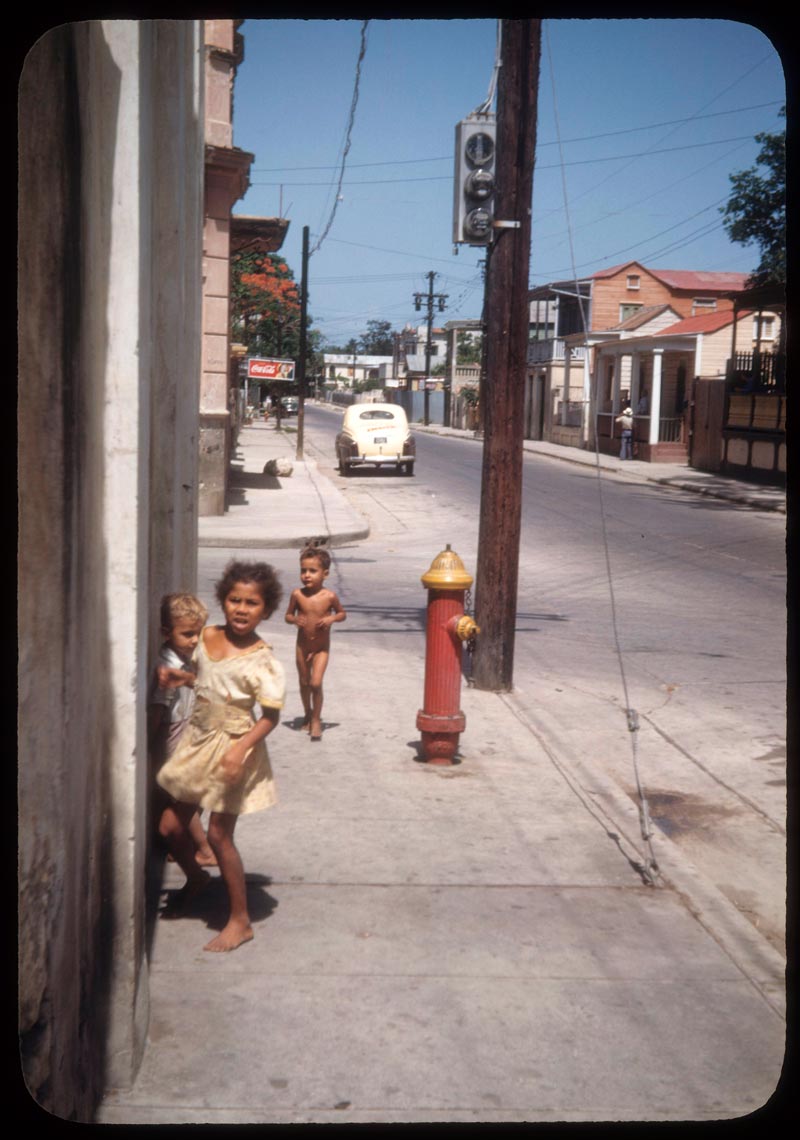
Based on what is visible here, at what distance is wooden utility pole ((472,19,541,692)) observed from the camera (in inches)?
309

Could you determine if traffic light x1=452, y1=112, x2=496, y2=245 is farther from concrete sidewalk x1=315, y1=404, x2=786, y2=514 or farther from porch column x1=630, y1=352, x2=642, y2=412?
porch column x1=630, y1=352, x2=642, y2=412

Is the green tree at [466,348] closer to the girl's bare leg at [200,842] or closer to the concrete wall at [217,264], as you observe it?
the concrete wall at [217,264]

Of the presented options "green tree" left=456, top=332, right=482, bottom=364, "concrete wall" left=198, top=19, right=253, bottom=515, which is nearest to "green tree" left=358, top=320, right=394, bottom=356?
"green tree" left=456, top=332, right=482, bottom=364

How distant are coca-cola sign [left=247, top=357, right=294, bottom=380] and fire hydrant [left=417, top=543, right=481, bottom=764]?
22.1 m

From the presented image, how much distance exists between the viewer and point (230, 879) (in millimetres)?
4266

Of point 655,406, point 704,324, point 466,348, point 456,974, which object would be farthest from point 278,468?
point 466,348

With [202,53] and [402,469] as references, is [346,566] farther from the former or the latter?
[402,469]

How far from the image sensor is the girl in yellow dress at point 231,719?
4.12 metres

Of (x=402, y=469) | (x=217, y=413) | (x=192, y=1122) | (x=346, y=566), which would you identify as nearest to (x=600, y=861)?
(x=192, y=1122)

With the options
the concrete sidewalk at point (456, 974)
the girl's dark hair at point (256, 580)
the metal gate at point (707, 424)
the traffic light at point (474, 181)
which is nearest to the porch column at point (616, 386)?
the metal gate at point (707, 424)

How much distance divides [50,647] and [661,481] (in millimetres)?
29225

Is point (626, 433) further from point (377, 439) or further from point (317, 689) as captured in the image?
point (317, 689)

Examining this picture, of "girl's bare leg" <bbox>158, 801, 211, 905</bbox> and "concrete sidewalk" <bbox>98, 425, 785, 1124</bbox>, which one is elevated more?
"girl's bare leg" <bbox>158, 801, 211, 905</bbox>

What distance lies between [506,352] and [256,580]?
173 inches
